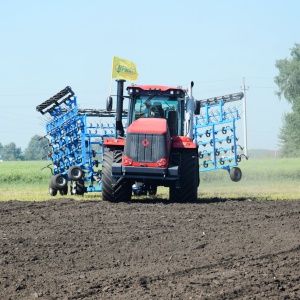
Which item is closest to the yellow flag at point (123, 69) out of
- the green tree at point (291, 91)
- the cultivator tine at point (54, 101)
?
the cultivator tine at point (54, 101)

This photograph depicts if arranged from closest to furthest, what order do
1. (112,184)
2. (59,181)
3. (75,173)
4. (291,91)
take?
(112,184)
(75,173)
(59,181)
(291,91)

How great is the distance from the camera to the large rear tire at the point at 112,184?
19.1 m

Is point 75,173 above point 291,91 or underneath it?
underneath

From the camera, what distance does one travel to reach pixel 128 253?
1055 cm

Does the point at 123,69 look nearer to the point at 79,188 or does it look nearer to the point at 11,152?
the point at 79,188

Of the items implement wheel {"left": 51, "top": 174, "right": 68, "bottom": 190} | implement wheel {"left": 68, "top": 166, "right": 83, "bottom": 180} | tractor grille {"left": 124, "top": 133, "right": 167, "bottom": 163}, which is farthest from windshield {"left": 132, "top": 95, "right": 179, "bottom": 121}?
implement wheel {"left": 51, "top": 174, "right": 68, "bottom": 190}

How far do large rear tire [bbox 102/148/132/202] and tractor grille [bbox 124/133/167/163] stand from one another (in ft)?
1.31

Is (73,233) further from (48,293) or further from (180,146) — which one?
(180,146)

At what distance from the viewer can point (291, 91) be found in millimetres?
79062

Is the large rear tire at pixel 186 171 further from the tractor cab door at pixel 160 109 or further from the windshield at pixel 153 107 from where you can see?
the windshield at pixel 153 107

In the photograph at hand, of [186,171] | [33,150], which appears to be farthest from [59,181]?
[33,150]

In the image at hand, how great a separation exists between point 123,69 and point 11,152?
86983mm

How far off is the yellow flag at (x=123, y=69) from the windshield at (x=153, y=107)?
519 cm

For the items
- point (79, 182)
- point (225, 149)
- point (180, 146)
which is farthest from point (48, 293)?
point (225, 149)
